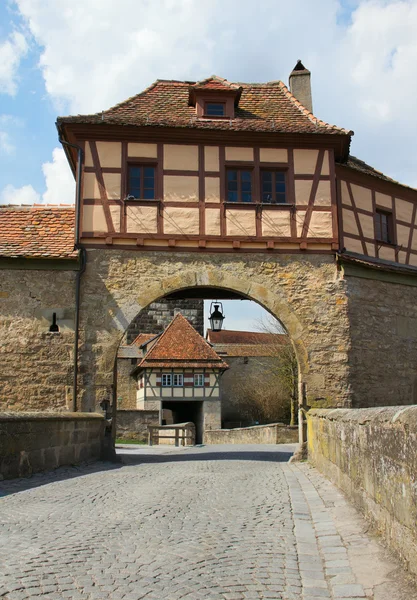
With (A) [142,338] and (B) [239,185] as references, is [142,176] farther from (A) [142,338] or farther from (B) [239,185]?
(A) [142,338]

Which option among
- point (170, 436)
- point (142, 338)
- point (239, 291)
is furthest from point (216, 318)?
point (142, 338)

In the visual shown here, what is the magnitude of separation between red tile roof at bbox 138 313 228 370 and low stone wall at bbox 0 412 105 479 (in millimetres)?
22750

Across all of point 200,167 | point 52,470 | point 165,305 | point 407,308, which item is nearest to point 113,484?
point 52,470

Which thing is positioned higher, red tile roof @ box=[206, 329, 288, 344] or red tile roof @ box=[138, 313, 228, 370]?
red tile roof @ box=[206, 329, 288, 344]

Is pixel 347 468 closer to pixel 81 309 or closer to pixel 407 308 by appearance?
pixel 81 309

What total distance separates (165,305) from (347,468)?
35223 millimetres

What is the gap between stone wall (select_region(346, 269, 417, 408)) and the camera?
46.6ft

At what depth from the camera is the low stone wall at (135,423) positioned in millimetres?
28562

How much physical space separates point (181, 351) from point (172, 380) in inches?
67.8

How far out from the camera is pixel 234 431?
29312 mm

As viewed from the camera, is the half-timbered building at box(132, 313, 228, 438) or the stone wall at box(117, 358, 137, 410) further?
the stone wall at box(117, 358, 137, 410)

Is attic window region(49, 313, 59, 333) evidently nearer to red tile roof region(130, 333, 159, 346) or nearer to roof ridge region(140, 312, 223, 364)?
roof ridge region(140, 312, 223, 364)

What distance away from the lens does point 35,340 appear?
13391 millimetres

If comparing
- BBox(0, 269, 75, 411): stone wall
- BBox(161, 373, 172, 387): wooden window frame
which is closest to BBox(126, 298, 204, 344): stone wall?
BBox(161, 373, 172, 387): wooden window frame
